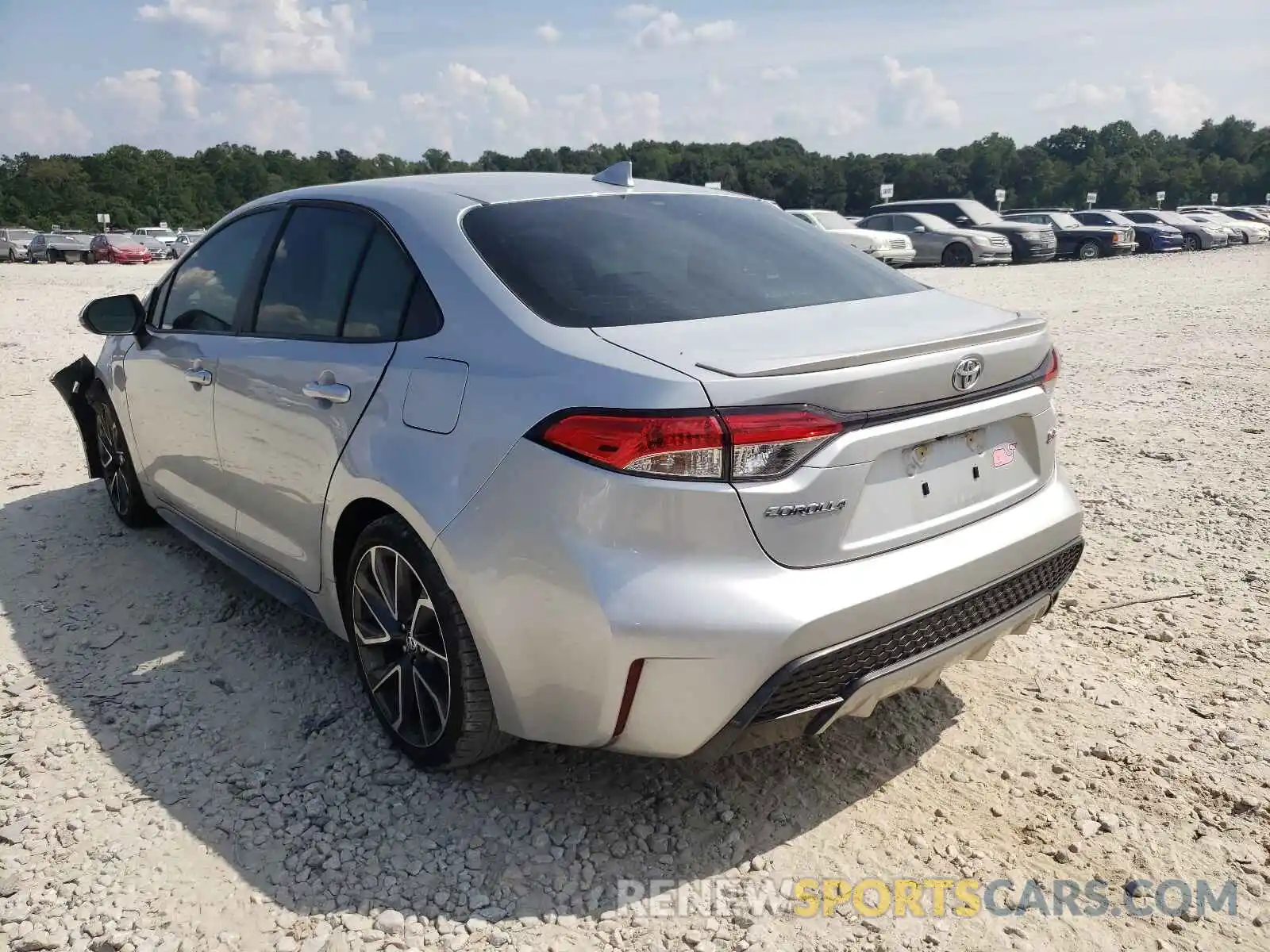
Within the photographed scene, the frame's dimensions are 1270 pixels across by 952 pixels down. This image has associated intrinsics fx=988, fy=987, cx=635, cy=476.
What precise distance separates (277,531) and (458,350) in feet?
3.98

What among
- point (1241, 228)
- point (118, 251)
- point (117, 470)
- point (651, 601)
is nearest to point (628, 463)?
point (651, 601)

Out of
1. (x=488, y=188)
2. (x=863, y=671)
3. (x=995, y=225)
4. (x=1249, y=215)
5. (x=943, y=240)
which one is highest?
(x=488, y=188)

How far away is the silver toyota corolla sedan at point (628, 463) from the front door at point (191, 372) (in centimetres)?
30

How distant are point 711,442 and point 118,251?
40489 mm

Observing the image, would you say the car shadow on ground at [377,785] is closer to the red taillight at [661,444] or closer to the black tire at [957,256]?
the red taillight at [661,444]

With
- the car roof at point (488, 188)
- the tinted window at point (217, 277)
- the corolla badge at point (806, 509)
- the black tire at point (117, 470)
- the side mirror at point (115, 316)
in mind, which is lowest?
the black tire at point (117, 470)

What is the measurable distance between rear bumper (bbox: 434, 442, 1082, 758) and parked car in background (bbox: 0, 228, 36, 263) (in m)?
48.3

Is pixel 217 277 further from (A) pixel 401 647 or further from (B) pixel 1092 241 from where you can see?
(B) pixel 1092 241

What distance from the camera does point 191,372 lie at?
3857 millimetres

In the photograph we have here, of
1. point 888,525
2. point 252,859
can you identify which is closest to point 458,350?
point 888,525

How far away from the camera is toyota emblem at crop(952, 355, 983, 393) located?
8.00ft

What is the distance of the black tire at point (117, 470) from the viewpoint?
15.8 feet

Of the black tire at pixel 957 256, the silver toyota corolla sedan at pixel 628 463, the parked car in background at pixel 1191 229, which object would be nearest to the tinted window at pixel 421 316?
the silver toyota corolla sedan at pixel 628 463

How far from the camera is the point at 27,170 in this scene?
76.2 meters
